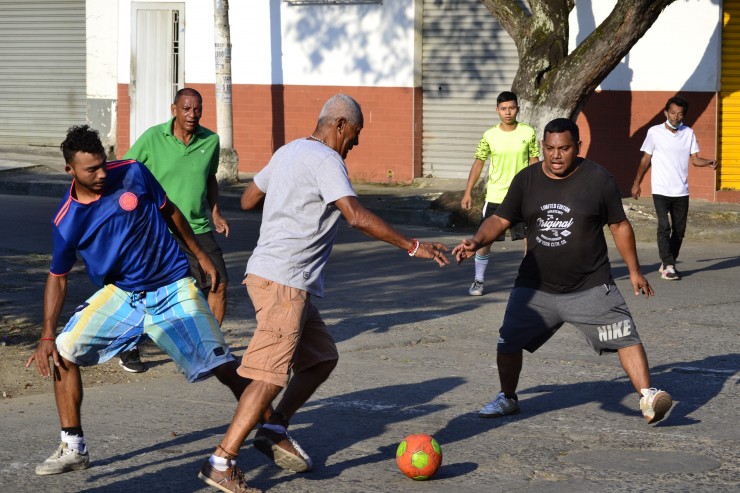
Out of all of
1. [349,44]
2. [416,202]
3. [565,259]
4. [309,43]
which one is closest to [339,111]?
[565,259]

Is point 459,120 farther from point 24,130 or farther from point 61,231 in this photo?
point 61,231

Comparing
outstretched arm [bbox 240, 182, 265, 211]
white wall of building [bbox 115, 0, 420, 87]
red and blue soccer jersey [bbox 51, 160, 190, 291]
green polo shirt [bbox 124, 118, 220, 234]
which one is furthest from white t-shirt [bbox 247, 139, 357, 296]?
white wall of building [bbox 115, 0, 420, 87]

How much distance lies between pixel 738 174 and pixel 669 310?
794cm

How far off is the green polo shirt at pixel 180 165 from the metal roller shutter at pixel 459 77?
35.8 ft

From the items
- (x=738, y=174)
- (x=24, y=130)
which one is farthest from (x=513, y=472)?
(x=24, y=130)

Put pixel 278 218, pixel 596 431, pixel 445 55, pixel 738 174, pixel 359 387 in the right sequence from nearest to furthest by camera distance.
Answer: pixel 278 218
pixel 596 431
pixel 359 387
pixel 738 174
pixel 445 55

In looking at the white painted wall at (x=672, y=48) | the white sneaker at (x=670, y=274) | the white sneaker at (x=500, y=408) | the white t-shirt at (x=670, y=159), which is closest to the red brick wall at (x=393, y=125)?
the white painted wall at (x=672, y=48)

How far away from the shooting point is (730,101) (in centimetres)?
1741

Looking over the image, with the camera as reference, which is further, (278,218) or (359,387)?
(359,387)

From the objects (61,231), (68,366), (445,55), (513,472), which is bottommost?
(513,472)

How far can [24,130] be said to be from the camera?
23.4m

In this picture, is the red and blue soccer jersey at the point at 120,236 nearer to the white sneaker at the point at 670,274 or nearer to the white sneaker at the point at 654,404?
the white sneaker at the point at 654,404

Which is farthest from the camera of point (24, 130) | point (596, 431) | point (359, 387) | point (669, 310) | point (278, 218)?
point (24, 130)

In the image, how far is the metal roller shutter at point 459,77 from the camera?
1900cm
